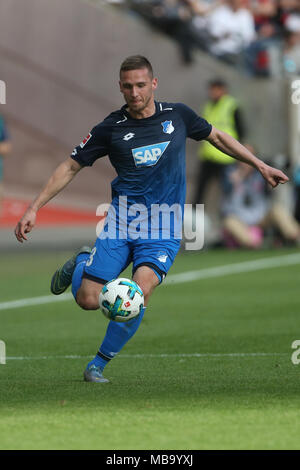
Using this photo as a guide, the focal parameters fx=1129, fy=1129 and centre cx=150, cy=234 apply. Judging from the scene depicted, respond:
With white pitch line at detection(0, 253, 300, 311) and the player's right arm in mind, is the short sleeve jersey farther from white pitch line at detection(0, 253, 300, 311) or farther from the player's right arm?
white pitch line at detection(0, 253, 300, 311)

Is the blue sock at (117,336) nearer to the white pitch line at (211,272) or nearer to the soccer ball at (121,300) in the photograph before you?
the soccer ball at (121,300)

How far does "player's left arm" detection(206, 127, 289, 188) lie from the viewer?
8.18 meters

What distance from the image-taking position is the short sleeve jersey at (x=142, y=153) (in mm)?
8273

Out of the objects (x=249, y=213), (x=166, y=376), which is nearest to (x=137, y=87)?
(x=166, y=376)

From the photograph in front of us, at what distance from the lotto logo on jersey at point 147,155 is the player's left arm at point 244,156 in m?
0.45

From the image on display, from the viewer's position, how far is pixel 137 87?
8008 mm

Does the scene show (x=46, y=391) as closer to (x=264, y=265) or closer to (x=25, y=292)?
(x=25, y=292)

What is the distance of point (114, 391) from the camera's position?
7.43 metres

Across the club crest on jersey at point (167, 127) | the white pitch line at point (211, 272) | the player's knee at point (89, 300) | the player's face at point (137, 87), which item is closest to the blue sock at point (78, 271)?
the player's knee at point (89, 300)

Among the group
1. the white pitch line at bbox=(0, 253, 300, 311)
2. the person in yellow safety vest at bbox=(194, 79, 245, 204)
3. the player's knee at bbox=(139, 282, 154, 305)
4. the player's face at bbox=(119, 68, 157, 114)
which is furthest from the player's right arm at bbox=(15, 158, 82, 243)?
the person in yellow safety vest at bbox=(194, 79, 245, 204)

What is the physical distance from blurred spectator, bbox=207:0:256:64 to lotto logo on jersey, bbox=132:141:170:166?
1428 centimetres

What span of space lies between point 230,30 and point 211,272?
8.03 m

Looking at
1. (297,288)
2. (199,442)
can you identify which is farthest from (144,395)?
(297,288)

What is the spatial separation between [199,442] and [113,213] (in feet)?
9.89
